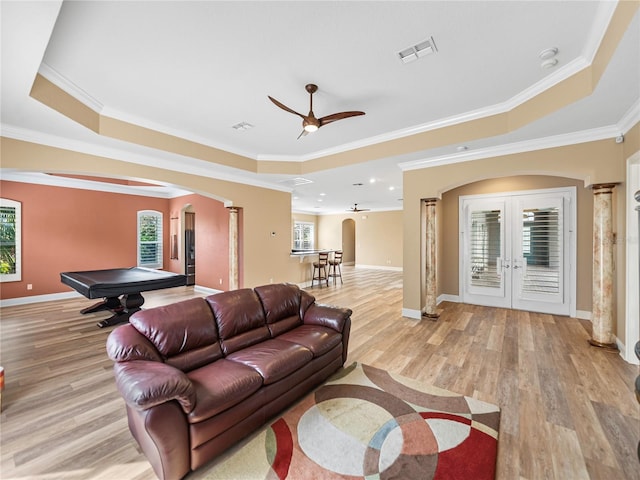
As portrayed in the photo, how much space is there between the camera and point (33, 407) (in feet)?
7.77

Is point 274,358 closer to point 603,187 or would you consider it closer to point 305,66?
point 305,66

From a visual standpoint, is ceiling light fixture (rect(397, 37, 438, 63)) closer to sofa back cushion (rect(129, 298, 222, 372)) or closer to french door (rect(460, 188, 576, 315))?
sofa back cushion (rect(129, 298, 222, 372))

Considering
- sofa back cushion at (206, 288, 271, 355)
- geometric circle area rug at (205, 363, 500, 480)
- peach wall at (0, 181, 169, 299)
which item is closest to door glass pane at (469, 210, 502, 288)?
geometric circle area rug at (205, 363, 500, 480)

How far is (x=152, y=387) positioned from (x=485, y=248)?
6.05 metres

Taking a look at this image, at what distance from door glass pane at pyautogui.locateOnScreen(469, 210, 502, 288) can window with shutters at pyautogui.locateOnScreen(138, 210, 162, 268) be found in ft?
28.4

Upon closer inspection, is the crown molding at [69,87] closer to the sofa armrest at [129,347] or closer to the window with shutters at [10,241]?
the sofa armrest at [129,347]

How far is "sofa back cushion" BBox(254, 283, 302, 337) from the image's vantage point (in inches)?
117

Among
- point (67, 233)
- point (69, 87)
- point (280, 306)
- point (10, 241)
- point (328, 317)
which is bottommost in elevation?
point (328, 317)

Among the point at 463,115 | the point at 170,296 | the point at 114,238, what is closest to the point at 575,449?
the point at 463,115

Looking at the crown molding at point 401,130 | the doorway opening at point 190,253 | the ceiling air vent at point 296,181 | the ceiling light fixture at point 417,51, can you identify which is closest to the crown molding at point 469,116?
the crown molding at point 401,130

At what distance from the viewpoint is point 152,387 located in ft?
4.98

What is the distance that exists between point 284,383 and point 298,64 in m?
2.96

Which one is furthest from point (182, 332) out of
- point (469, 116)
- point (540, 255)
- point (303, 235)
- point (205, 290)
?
point (303, 235)

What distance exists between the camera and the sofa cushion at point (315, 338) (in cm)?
258
